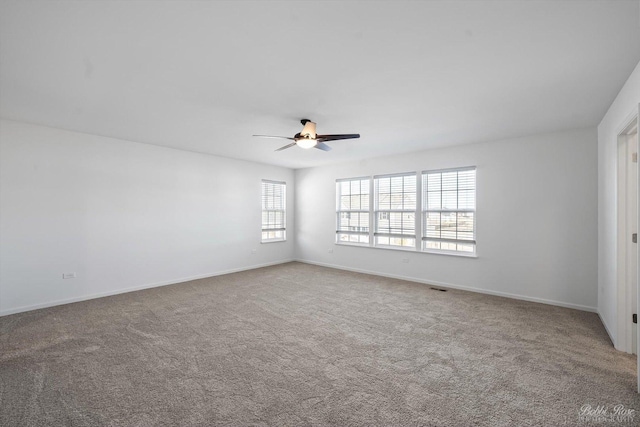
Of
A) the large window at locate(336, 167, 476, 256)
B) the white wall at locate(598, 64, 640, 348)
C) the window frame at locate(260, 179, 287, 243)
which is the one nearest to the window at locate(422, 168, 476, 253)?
the large window at locate(336, 167, 476, 256)

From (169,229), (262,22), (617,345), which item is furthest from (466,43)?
(169,229)

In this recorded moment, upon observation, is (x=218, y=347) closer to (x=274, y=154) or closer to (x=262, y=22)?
(x=262, y=22)

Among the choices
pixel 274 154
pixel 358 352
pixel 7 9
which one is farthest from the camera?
pixel 274 154

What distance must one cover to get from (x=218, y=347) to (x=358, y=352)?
149cm

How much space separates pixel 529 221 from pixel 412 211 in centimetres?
199

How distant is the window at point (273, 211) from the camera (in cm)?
729

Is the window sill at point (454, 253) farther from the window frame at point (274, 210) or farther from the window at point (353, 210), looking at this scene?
the window frame at point (274, 210)

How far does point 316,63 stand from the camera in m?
2.35

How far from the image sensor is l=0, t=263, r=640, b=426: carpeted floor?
195cm

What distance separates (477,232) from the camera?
4938 millimetres

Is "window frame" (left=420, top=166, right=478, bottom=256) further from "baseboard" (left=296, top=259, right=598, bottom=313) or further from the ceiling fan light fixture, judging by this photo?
the ceiling fan light fixture

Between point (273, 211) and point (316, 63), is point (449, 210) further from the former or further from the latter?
point (273, 211)

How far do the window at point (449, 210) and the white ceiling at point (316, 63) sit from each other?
1.35 m

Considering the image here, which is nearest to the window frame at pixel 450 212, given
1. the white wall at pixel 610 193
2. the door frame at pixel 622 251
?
the white wall at pixel 610 193
